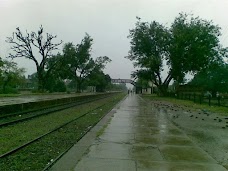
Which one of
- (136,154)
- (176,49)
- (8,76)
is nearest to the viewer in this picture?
(136,154)

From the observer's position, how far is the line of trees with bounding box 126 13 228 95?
65.3 metres

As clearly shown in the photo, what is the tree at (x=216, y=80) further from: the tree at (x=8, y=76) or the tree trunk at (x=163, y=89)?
the tree at (x=8, y=76)

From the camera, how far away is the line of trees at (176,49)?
2571 inches

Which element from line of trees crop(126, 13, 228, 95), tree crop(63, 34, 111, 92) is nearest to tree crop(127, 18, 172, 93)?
line of trees crop(126, 13, 228, 95)

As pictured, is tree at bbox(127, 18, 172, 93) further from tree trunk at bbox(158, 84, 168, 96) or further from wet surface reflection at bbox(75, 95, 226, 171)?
wet surface reflection at bbox(75, 95, 226, 171)

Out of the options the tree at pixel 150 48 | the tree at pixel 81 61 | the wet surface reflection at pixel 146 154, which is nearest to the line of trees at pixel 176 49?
the tree at pixel 150 48

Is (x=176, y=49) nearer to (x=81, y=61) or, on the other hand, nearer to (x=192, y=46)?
(x=192, y=46)

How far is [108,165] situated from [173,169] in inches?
58.1

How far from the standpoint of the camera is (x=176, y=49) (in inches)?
2542

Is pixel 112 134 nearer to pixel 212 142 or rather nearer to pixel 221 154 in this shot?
pixel 212 142

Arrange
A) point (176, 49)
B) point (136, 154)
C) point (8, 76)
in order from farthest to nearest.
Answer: point (8, 76) < point (176, 49) < point (136, 154)

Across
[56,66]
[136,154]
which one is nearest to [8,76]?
[56,66]

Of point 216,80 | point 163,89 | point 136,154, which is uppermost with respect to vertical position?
point 216,80

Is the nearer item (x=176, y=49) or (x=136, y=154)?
(x=136, y=154)
